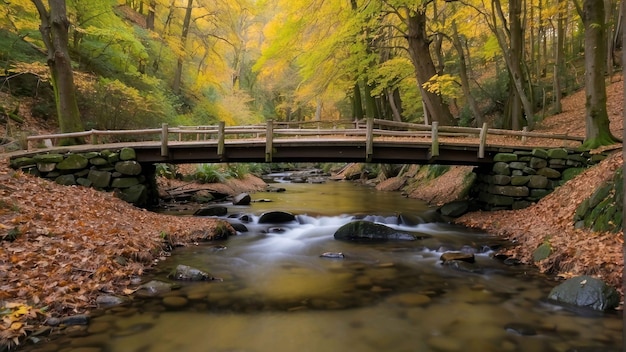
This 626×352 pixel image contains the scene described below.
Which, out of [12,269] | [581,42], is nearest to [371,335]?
[12,269]

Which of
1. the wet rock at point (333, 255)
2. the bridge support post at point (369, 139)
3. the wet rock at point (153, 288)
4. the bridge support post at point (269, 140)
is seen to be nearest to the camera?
the wet rock at point (153, 288)

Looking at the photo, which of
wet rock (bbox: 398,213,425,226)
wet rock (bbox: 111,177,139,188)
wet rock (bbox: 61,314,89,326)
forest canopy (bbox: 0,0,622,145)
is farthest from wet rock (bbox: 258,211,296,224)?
wet rock (bbox: 61,314,89,326)

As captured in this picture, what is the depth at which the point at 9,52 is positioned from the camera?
14453 millimetres

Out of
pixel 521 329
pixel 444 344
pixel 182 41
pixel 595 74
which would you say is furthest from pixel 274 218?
pixel 182 41

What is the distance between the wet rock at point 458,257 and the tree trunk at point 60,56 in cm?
1123

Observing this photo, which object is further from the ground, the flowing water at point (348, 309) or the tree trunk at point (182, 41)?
the tree trunk at point (182, 41)

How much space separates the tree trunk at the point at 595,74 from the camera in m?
10.8

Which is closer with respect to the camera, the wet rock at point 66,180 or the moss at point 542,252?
the moss at point 542,252

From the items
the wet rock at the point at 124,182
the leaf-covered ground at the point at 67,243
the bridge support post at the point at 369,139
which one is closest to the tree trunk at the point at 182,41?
the wet rock at the point at 124,182

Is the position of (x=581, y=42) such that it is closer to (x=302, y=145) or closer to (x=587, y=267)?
(x=302, y=145)

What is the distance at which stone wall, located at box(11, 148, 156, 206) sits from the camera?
11.3m

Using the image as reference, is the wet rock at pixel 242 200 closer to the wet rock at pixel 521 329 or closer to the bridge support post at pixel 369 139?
the bridge support post at pixel 369 139

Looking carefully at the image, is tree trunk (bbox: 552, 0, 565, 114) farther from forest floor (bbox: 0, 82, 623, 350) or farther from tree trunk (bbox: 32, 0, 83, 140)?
tree trunk (bbox: 32, 0, 83, 140)

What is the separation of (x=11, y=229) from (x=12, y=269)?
4.17 ft
